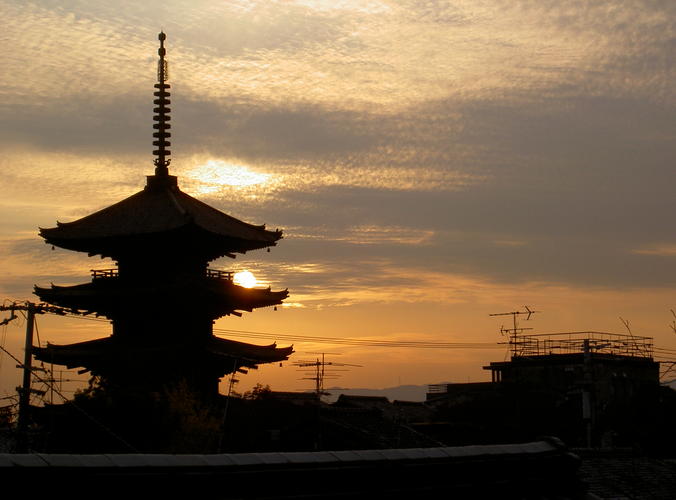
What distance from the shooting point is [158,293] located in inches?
2331

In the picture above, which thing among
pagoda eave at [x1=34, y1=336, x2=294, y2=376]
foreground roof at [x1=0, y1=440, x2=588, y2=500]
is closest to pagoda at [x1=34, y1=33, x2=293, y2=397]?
pagoda eave at [x1=34, y1=336, x2=294, y2=376]

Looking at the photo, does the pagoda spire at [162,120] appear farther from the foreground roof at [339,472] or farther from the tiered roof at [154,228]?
the foreground roof at [339,472]

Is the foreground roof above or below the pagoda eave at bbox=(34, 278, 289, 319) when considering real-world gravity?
below

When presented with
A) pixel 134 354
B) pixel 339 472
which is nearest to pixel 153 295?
pixel 134 354

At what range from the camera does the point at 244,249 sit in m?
65.9

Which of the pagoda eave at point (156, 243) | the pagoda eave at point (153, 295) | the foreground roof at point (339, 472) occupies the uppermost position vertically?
the pagoda eave at point (156, 243)

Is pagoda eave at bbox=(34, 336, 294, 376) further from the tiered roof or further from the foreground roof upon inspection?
the foreground roof

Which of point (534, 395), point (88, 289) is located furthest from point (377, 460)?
point (534, 395)

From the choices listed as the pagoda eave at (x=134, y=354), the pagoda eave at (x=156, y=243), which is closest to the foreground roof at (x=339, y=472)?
the pagoda eave at (x=134, y=354)

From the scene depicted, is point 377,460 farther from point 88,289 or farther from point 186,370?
point 88,289

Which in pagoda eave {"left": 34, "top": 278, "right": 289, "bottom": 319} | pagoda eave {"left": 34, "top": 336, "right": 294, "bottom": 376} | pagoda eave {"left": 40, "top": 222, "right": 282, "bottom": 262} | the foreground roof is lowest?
the foreground roof

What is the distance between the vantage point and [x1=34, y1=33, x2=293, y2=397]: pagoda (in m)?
59.2

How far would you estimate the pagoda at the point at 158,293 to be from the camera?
5919cm

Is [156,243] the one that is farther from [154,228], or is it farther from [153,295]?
[153,295]
